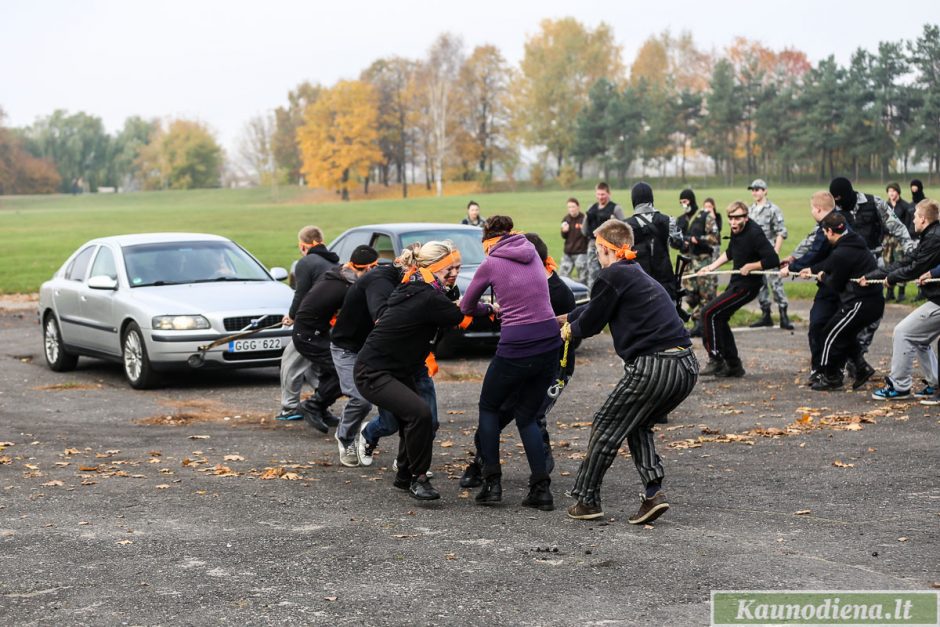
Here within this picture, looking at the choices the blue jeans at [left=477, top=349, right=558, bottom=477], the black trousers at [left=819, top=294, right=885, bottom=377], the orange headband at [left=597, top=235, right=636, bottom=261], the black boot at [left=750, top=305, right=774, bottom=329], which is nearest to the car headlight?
the blue jeans at [left=477, top=349, right=558, bottom=477]

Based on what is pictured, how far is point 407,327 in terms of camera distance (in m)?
7.70

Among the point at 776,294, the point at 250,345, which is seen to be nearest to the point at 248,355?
the point at 250,345

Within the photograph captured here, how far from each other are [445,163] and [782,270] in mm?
94725

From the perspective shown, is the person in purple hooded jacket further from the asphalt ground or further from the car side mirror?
the car side mirror

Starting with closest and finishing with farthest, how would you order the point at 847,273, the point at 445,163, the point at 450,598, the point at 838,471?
the point at 450,598 → the point at 838,471 → the point at 847,273 → the point at 445,163

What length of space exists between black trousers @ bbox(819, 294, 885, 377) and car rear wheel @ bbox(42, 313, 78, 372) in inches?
350

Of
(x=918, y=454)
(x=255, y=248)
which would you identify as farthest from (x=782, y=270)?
(x=255, y=248)

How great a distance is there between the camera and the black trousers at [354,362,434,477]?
768 centimetres

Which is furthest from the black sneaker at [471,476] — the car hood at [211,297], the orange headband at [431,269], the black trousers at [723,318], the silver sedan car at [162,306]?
the car hood at [211,297]

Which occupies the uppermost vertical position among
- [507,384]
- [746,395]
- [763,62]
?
[763,62]

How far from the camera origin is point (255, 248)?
41031 millimetres

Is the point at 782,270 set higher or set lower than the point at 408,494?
higher

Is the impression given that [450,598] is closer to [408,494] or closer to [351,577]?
[351,577]

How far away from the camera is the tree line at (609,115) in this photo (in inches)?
3132
